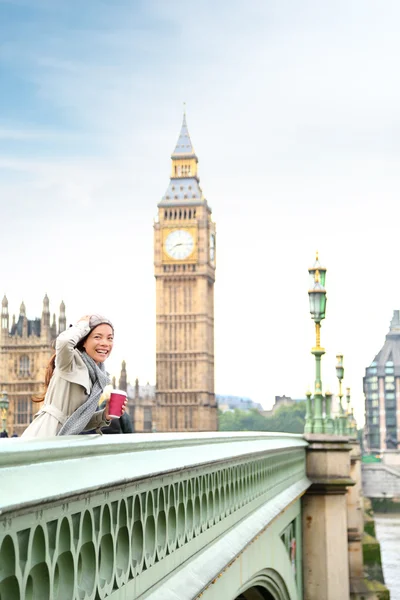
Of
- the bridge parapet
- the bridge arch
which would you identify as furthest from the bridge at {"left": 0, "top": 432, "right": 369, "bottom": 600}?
the bridge arch

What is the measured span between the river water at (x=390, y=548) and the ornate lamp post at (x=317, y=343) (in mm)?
23009

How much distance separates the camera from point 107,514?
3.52 metres

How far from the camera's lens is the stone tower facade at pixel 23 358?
9175 cm

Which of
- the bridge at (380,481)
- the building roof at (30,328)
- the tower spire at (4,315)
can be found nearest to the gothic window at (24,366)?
the building roof at (30,328)

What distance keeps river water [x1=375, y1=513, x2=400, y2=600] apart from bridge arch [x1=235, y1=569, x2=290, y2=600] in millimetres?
28440

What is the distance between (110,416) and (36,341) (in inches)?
3476

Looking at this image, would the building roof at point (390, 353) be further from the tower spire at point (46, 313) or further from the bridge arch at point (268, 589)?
the bridge arch at point (268, 589)

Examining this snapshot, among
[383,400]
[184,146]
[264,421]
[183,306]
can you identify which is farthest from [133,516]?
[264,421]

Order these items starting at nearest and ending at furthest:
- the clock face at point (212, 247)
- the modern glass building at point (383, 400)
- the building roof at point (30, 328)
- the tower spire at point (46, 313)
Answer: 1. the tower spire at point (46, 313)
2. the building roof at point (30, 328)
3. the clock face at point (212, 247)
4. the modern glass building at point (383, 400)

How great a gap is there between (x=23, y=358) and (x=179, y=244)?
21.1m

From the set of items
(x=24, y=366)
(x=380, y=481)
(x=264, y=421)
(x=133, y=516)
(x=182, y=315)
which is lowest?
(x=380, y=481)

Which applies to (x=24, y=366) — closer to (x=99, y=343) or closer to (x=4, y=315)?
(x=4, y=315)

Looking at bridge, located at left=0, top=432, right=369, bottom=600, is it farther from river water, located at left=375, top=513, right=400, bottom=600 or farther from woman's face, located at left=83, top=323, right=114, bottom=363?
river water, located at left=375, top=513, right=400, bottom=600

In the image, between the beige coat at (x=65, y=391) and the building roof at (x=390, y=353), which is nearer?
the beige coat at (x=65, y=391)
